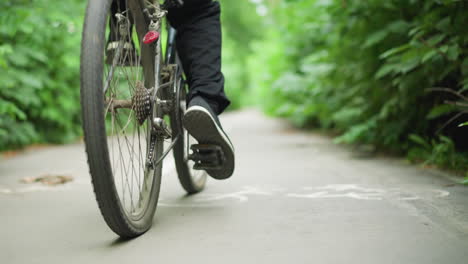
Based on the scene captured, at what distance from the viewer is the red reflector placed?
2410 millimetres

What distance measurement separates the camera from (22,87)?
5707 mm

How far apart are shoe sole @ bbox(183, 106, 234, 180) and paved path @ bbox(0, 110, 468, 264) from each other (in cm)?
35

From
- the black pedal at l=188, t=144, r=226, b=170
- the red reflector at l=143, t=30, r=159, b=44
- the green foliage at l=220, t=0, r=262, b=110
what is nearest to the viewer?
the red reflector at l=143, t=30, r=159, b=44

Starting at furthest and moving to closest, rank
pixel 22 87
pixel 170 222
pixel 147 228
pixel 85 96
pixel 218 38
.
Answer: pixel 22 87
pixel 218 38
pixel 170 222
pixel 147 228
pixel 85 96

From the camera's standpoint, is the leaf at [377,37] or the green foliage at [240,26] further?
the green foliage at [240,26]

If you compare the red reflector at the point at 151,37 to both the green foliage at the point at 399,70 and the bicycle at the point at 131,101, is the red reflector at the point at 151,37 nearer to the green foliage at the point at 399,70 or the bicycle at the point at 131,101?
Result: the bicycle at the point at 131,101

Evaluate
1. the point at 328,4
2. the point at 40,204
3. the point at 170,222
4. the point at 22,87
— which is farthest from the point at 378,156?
the point at 22,87

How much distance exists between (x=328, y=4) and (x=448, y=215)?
9.30ft

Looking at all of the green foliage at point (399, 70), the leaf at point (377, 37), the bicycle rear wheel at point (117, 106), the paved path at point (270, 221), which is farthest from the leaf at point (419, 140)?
the bicycle rear wheel at point (117, 106)

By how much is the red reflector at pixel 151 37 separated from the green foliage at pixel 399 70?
1.77 m

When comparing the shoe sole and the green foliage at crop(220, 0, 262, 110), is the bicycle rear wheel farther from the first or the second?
the green foliage at crop(220, 0, 262, 110)

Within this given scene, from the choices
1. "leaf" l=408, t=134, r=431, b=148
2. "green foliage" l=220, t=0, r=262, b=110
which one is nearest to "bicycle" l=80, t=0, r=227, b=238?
"leaf" l=408, t=134, r=431, b=148

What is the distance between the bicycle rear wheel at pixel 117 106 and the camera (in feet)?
6.05

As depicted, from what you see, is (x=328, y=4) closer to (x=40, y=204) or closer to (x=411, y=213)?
(x=411, y=213)
